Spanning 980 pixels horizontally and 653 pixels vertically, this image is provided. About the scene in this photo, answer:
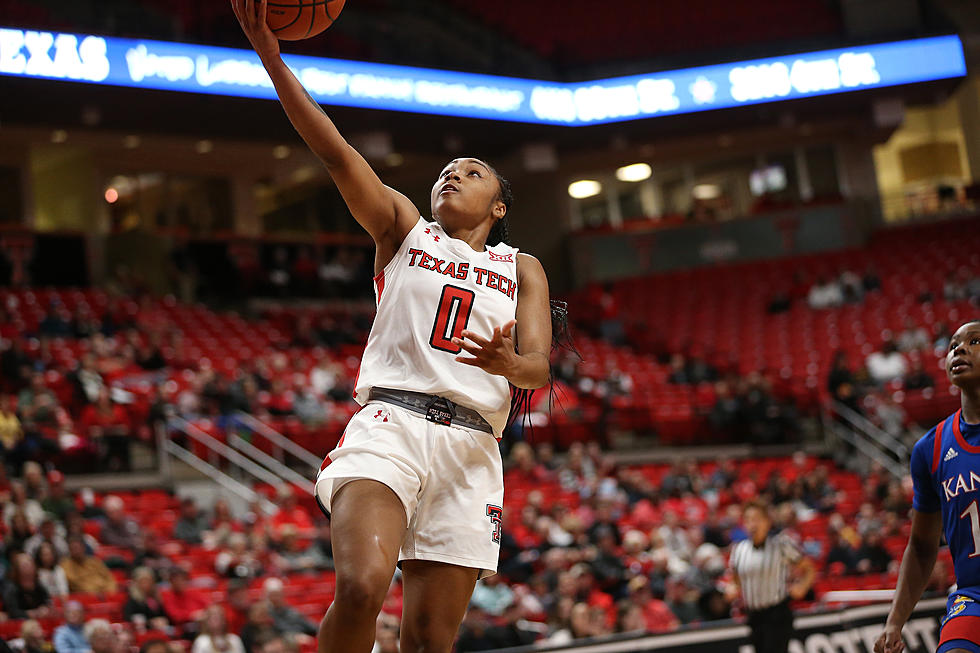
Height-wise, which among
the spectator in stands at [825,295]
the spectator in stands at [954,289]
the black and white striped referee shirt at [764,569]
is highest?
the spectator in stands at [825,295]

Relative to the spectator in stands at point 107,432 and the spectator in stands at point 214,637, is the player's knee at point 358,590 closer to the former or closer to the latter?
the spectator in stands at point 214,637

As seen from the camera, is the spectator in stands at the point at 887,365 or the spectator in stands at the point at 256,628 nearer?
the spectator in stands at the point at 256,628

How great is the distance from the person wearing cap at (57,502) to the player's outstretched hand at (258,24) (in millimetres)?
7542

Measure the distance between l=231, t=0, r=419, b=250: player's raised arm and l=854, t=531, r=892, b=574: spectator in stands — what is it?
999 centimetres

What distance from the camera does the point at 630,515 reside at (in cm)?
1320

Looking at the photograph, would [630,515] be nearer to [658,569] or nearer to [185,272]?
[658,569]

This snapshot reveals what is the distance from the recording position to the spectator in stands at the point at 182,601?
8.79 meters

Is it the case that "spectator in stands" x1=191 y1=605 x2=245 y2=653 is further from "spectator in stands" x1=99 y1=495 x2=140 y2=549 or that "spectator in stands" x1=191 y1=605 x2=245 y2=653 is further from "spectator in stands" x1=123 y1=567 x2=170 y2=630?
"spectator in stands" x1=99 y1=495 x2=140 y2=549

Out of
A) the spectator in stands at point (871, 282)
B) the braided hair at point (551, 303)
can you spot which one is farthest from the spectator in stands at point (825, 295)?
the braided hair at point (551, 303)

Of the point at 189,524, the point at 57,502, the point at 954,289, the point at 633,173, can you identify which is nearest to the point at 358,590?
the point at 57,502

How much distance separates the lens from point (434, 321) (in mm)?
3264

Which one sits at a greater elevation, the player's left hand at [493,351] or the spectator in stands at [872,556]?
the player's left hand at [493,351]

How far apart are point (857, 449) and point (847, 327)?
3.66 meters

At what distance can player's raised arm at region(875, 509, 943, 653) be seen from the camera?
404 cm
